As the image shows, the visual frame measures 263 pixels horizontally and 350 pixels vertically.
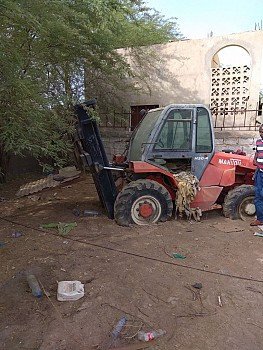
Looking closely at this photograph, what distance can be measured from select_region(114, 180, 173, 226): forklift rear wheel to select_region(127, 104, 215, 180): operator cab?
420mm

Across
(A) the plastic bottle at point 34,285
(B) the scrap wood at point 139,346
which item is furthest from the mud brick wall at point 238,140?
(B) the scrap wood at point 139,346

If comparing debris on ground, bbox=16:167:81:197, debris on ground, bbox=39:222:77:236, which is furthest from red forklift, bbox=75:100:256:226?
debris on ground, bbox=16:167:81:197

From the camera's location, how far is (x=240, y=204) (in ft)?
16.6

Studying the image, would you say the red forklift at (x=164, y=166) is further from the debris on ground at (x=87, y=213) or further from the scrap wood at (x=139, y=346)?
the scrap wood at (x=139, y=346)

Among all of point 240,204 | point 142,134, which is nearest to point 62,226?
point 142,134

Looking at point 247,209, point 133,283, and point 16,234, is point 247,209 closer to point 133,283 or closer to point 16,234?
point 133,283

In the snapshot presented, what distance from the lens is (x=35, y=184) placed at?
7.20m

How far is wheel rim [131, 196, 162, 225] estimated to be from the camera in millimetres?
4680

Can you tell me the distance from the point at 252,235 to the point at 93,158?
280 centimetres

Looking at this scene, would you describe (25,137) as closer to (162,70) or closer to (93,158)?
(93,158)

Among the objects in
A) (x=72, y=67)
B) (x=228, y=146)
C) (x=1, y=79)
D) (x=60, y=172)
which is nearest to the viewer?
(x=1, y=79)

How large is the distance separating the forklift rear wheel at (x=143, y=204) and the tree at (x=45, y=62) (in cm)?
119

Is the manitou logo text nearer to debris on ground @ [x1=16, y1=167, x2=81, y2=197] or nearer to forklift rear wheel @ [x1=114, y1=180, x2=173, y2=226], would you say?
forklift rear wheel @ [x1=114, y1=180, x2=173, y2=226]

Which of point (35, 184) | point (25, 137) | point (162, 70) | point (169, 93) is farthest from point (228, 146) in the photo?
point (25, 137)
